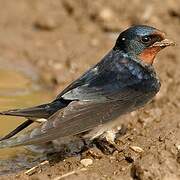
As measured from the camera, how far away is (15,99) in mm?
7098

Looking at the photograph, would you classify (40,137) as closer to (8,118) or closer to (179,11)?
(8,118)

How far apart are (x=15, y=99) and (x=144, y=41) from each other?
193 centimetres

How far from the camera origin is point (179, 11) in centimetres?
843

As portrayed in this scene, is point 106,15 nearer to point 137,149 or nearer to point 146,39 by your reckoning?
point 146,39

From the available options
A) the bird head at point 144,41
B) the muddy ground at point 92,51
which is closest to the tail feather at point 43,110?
the muddy ground at point 92,51

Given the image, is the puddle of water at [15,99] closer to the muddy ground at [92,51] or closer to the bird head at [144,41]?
the muddy ground at [92,51]

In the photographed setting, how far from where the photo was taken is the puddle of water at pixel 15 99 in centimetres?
570

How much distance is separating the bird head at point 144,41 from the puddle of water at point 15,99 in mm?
1275

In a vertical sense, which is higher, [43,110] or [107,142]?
[43,110]

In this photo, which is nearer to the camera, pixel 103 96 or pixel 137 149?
pixel 103 96

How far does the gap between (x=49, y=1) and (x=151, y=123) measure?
12.1 feet

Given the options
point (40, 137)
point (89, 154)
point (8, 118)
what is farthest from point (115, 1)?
point (40, 137)

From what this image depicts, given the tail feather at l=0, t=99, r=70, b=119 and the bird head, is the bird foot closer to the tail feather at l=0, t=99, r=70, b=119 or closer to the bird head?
the tail feather at l=0, t=99, r=70, b=119

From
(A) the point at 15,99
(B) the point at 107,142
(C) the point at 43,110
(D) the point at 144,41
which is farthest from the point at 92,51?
(C) the point at 43,110
